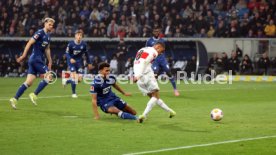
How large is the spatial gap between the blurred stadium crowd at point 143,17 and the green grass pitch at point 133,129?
15.7 m

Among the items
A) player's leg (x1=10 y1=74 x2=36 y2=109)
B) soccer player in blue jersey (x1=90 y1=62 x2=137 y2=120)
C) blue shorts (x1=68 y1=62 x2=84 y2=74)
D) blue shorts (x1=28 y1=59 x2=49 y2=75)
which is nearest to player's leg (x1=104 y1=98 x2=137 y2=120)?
soccer player in blue jersey (x1=90 y1=62 x2=137 y2=120)

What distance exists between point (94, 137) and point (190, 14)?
2581cm

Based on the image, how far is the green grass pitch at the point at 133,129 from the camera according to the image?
1064 centimetres

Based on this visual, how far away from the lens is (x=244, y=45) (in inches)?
1406

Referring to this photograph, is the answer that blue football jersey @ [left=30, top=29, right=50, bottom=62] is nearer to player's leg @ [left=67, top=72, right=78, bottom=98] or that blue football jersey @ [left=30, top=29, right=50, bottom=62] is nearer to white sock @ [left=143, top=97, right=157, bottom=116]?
player's leg @ [left=67, top=72, right=78, bottom=98]

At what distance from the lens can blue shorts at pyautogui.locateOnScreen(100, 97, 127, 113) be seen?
14969mm

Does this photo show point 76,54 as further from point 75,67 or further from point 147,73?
point 147,73

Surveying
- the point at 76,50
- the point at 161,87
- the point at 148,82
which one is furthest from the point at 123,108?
the point at 161,87

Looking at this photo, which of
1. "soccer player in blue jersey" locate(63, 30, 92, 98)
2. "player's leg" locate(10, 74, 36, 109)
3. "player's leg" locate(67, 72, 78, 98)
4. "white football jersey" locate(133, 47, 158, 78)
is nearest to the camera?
"white football jersey" locate(133, 47, 158, 78)

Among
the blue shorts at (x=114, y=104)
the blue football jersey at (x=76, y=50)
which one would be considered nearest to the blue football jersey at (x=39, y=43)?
the blue shorts at (x=114, y=104)

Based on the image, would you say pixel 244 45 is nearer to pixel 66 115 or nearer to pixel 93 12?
pixel 93 12

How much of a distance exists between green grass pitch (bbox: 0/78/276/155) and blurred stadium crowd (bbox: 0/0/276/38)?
51.6 ft

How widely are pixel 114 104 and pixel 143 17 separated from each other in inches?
922

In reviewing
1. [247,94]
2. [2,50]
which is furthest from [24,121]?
[2,50]
